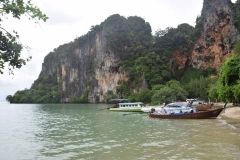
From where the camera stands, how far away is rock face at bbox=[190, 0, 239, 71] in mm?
70875

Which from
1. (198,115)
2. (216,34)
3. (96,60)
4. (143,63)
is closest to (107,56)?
(96,60)

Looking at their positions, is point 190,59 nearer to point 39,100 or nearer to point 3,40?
point 39,100

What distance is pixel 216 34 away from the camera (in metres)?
73.7

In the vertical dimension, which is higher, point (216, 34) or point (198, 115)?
point (216, 34)

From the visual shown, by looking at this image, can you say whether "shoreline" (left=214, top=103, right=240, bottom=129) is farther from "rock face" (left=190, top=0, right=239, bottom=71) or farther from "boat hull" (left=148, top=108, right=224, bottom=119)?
"rock face" (left=190, top=0, right=239, bottom=71)

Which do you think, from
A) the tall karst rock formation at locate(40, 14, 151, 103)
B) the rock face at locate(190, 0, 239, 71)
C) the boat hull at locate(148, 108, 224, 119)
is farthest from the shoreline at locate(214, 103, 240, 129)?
the tall karst rock formation at locate(40, 14, 151, 103)

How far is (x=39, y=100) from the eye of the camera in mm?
110562

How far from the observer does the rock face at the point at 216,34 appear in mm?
70875

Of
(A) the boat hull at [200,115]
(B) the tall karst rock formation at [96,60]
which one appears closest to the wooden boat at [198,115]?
(A) the boat hull at [200,115]

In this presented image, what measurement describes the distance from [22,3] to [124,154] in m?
8.33

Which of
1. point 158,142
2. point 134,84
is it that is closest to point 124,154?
point 158,142


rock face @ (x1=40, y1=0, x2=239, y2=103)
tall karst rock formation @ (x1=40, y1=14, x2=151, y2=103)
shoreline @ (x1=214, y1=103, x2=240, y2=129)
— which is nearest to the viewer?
shoreline @ (x1=214, y1=103, x2=240, y2=129)

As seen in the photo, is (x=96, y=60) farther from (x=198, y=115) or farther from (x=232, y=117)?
(x=232, y=117)

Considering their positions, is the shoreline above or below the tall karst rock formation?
below
